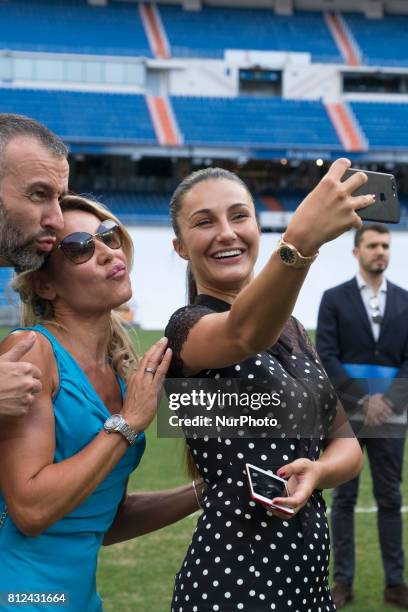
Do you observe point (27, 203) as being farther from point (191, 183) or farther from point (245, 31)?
point (245, 31)

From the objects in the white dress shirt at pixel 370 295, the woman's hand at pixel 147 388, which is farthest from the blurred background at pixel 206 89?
the woman's hand at pixel 147 388

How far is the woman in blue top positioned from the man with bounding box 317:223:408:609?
9.99 ft

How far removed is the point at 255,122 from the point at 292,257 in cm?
3042

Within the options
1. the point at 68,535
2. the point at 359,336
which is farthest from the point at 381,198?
the point at 359,336

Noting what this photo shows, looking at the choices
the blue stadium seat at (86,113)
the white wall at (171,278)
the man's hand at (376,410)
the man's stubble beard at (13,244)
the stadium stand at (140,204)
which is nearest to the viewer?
the man's stubble beard at (13,244)

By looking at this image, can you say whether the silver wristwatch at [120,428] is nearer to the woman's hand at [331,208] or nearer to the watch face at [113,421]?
the watch face at [113,421]

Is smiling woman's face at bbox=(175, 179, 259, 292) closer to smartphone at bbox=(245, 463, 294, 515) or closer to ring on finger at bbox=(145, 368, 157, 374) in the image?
ring on finger at bbox=(145, 368, 157, 374)

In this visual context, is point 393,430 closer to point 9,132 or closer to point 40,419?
point 40,419

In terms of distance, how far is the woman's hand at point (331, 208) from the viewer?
153 cm

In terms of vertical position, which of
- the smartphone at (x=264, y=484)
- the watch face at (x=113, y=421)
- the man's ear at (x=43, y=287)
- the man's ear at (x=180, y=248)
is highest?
the man's ear at (x=180, y=248)

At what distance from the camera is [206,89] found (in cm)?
→ 3300

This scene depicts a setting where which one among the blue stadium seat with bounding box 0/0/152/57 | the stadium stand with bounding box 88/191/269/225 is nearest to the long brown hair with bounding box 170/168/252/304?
the stadium stand with bounding box 88/191/269/225

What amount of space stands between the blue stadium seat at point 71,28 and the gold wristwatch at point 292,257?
102ft

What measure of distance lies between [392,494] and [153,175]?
27275mm
